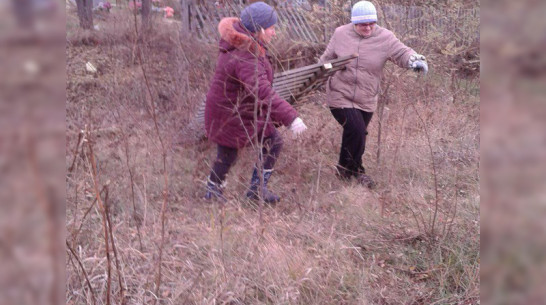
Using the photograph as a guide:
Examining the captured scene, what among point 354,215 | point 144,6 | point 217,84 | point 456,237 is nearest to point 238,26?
point 217,84

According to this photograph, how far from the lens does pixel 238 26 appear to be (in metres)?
3.43

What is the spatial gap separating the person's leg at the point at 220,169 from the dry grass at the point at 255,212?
0.12m

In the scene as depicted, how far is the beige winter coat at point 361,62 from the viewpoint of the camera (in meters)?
4.20

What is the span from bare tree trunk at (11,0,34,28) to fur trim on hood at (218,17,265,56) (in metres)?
2.98

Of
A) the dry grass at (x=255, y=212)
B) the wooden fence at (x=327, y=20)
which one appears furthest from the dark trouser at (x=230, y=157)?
the wooden fence at (x=327, y=20)

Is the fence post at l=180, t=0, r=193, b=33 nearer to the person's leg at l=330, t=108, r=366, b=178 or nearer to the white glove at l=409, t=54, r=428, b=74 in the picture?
the person's leg at l=330, t=108, r=366, b=178

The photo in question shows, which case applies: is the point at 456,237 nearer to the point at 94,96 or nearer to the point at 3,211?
the point at 3,211

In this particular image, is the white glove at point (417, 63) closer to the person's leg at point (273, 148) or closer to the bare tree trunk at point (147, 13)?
the person's leg at point (273, 148)

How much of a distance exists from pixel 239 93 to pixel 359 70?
1203mm

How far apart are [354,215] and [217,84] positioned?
1.33 m

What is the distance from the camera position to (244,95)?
3510 mm

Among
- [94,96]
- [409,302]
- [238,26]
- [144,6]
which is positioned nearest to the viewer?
[409,302]

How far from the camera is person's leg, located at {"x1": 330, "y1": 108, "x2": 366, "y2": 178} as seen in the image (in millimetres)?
4266

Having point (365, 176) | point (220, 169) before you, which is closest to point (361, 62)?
point (365, 176)
